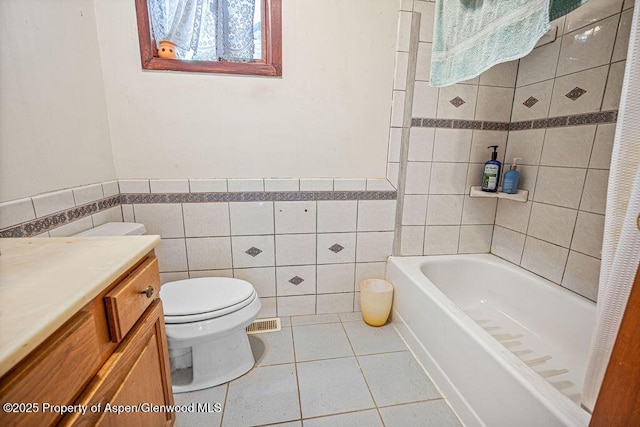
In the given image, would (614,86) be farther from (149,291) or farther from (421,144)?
(149,291)

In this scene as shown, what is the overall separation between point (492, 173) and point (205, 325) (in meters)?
1.69

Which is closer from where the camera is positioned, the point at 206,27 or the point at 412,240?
the point at 206,27

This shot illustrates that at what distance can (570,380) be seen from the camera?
Answer: 1.10 m

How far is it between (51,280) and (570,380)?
1763mm

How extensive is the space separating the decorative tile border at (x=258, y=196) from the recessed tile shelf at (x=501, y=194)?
477 mm

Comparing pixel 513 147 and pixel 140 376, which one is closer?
pixel 140 376

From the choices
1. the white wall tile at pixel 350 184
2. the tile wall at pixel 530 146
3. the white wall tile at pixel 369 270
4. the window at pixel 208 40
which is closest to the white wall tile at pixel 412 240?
the tile wall at pixel 530 146

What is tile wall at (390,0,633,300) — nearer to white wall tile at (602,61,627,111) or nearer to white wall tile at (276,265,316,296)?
white wall tile at (602,61,627,111)

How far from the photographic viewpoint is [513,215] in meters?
1.61

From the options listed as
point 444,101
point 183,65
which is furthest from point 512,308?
point 183,65

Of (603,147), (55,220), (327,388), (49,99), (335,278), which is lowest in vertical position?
(327,388)

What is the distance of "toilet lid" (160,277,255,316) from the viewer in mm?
1082

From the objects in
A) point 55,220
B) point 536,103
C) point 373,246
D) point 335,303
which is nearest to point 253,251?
point 335,303

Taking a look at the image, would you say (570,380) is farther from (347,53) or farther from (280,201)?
(347,53)
